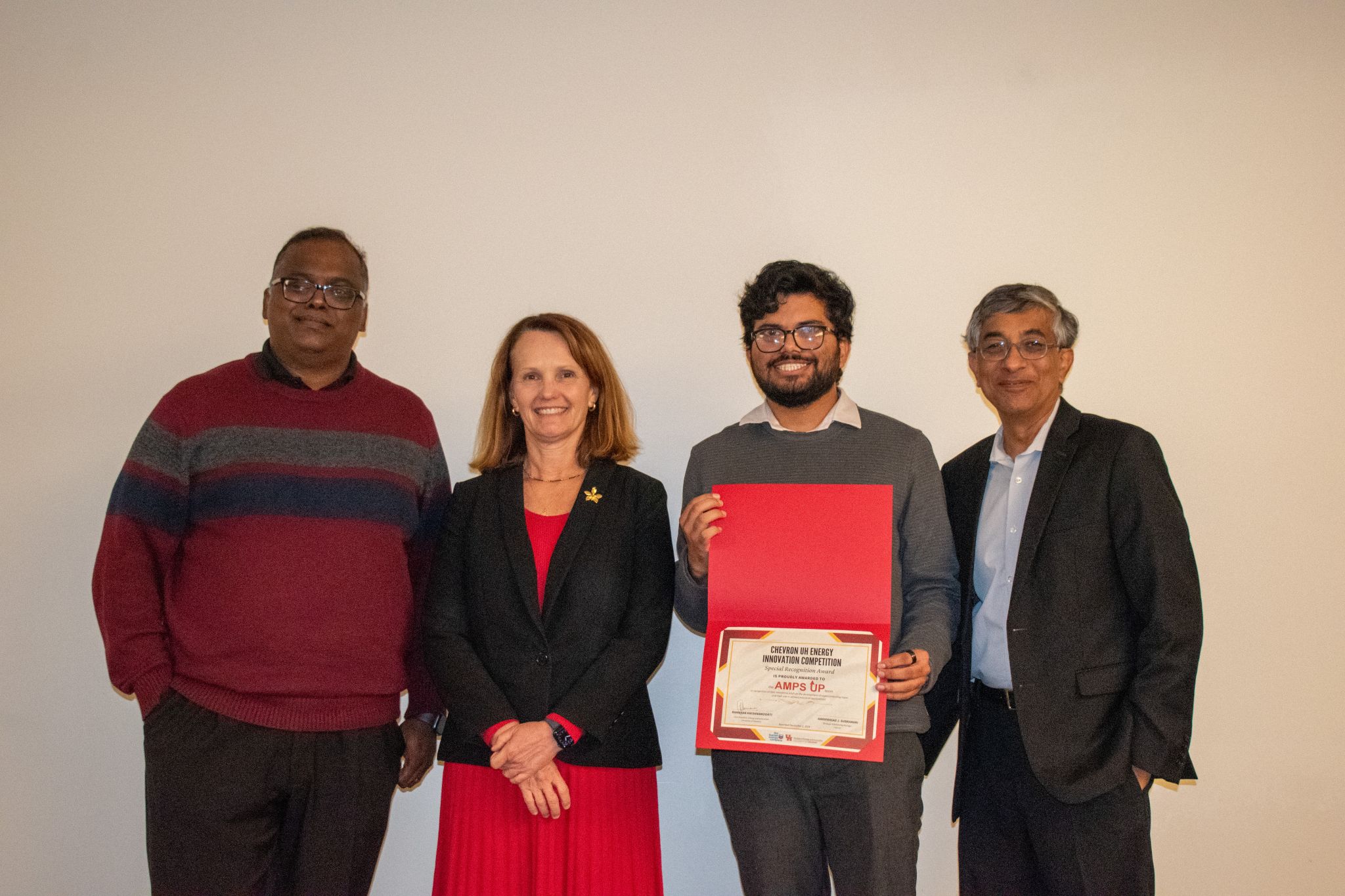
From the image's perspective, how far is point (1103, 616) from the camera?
6.81 feet

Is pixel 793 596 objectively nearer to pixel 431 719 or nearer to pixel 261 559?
pixel 431 719

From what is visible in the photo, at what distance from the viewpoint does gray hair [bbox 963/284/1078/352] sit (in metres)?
2.24

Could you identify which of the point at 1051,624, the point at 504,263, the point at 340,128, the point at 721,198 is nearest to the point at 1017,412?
the point at 1051,624

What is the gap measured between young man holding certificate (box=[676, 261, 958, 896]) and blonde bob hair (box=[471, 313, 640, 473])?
29cm

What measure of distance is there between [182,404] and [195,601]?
0.50 metres

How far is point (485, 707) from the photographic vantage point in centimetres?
204

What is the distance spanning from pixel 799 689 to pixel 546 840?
72 centimetres

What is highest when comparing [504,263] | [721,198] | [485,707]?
[721,198]

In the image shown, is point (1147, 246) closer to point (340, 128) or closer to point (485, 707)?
point (485, 707)

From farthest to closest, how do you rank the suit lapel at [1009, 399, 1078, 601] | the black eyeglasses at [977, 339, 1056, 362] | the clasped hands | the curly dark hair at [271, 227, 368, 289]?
the curly dark hair at [271, 227, 368, 289] → the black eyeglasses at [977, 339, 1056, 362] → the suit lapel at [1009, 399, 1078, 601] → the clasped hands

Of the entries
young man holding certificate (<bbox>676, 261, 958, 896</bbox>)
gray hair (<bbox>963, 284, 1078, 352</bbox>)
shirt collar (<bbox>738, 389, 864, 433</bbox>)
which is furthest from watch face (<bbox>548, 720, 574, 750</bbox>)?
gray hair (<bbox>963, 284, 1078, 352</bbox>)

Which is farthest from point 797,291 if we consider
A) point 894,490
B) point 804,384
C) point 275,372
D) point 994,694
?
point 275,372

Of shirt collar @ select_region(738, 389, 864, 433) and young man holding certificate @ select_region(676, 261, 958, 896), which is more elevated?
shirt collar @ select_region(738, 389, 864, 433)

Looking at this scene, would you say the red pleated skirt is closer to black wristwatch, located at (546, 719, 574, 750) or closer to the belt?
black wristwatch, located at (546, 719, 574, 750)
